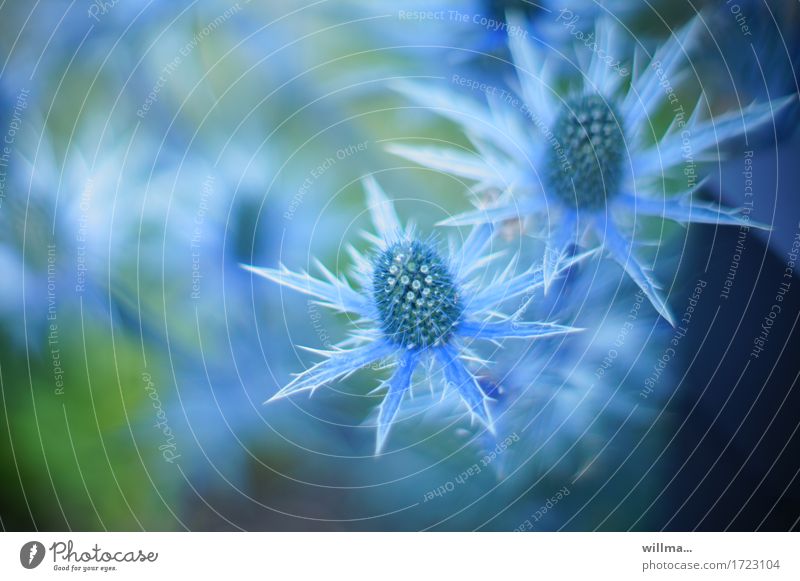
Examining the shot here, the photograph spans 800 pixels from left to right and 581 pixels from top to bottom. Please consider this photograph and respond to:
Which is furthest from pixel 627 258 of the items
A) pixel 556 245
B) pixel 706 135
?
pixel 706 135

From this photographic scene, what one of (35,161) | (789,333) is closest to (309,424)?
(35,161)

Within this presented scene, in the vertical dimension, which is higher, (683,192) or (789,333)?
(683,192)

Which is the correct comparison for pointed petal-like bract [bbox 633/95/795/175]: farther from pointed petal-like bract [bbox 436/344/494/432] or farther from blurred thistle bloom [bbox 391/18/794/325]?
pointed petal-like bract [bbox 436/344/494/432]

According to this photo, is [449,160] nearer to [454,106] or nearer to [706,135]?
[454,106]

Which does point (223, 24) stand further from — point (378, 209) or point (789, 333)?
point (789, 333)
